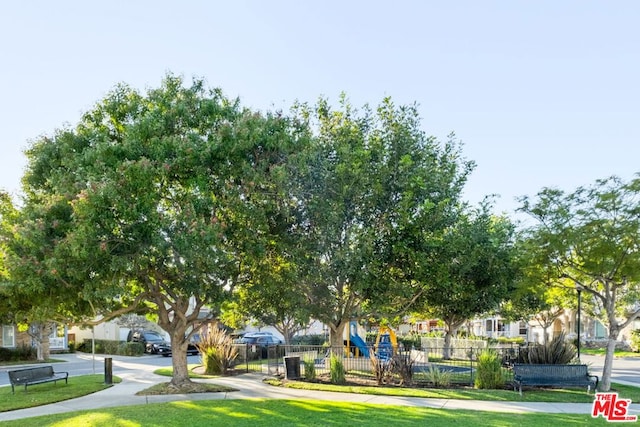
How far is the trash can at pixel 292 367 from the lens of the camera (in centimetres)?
1773

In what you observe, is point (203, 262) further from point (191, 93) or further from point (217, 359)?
point (217, 359)

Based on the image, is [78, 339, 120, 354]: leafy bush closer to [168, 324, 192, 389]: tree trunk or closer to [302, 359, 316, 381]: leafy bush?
[168, 324, 192, 389]: tree trunk

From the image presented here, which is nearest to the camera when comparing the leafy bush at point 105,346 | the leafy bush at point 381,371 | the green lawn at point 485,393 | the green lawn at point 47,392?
the green lawn at point 485,393

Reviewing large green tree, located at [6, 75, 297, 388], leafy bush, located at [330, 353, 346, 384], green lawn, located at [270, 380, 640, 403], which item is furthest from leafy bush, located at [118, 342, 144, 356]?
leafy bush, located at [330, 353, 346, 384]

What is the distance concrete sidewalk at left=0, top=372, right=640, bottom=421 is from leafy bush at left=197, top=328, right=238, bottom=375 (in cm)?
311

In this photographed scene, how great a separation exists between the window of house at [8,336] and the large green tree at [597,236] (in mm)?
34288

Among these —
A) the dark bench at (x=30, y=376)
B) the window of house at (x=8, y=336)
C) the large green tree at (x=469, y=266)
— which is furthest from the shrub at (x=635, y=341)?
the window of house at (x=8, y=336)

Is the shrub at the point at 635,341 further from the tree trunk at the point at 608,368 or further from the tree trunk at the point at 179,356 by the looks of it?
the tree trunk at the point at 179,356

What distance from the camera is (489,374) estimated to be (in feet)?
51.6

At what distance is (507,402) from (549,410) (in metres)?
1.26

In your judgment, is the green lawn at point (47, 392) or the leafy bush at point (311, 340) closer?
the green lawn at point (47, 392)

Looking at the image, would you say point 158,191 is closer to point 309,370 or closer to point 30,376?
point 309,370

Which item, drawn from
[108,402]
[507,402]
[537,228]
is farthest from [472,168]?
[108,402]

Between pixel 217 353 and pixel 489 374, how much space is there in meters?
10.2
